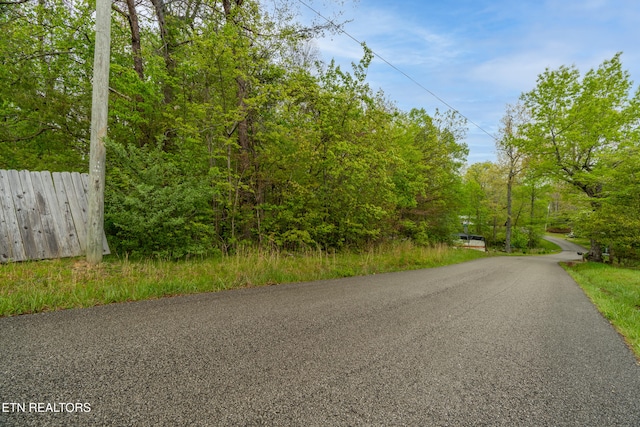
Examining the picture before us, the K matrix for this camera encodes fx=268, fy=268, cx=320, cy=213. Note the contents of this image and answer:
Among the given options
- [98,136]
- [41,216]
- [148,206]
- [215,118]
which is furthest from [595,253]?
[41,216]

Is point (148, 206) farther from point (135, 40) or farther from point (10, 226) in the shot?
point (135, 40)

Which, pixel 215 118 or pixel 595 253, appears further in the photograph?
pixel 595 253

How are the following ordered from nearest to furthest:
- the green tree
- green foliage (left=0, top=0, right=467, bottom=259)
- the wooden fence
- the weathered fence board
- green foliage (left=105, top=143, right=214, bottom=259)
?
the weathered fence board → the wooden fence → green foliage (left=105, top=143, right=214, bottom=259) → green foliage (left=0, top=0, right=467, bottom=259) → the green tree

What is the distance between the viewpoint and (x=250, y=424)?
128cm

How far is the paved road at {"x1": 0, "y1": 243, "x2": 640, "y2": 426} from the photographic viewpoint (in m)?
1.39

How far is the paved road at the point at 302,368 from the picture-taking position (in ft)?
4.57

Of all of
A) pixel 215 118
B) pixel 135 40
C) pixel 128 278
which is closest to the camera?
pixel 128 278

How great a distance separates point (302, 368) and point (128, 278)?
3035mm

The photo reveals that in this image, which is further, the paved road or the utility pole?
the utility pole

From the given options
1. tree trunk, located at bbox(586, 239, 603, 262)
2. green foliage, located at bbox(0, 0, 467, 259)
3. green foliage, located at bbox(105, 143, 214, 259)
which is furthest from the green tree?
green foliage, located at bbox(105, 143, 214, 259)

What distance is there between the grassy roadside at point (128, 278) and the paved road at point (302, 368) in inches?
12.0

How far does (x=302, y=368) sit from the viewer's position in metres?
1.83

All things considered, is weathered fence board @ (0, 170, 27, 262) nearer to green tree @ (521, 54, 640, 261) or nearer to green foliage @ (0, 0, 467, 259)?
green foliage @ (0, 0, 467, 259)

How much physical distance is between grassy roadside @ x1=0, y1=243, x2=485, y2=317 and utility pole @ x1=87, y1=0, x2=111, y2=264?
0.41 m
